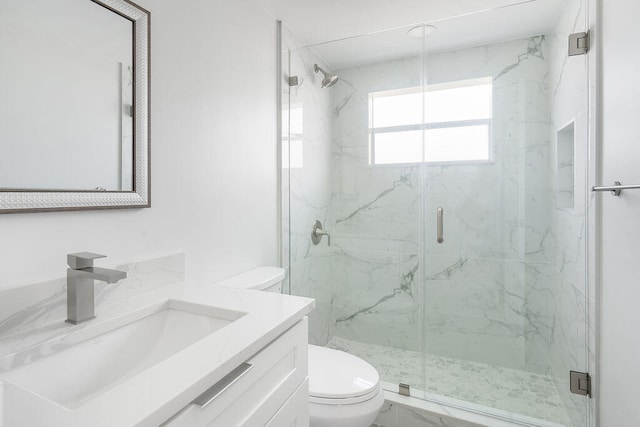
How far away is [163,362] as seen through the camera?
2.23ft

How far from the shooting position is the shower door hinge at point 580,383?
1564 mm

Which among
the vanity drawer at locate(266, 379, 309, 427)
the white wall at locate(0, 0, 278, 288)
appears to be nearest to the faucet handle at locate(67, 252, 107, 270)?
the white wall at locate(0, 0, 278, 288)

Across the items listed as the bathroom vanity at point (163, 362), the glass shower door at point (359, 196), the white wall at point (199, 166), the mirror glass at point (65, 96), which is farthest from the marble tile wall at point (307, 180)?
the mirror glass at point (65, 96)

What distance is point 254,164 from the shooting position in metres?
1.81

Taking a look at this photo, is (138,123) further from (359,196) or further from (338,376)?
(359,196)

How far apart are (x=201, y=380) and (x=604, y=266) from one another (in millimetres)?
1655

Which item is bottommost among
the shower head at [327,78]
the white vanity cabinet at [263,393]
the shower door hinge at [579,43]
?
the white vanity cabinet at [263,393]

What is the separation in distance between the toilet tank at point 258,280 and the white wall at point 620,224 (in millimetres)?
1387

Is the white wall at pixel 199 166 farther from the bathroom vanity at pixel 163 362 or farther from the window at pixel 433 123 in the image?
the window at pixel 433 123

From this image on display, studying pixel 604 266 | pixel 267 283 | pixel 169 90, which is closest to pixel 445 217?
pixel 604 266

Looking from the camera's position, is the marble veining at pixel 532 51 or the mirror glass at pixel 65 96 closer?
the mirror glass at pixel 65 96

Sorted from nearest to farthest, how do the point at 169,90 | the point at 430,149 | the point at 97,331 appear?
the point at 97,331, the point at 169,90, the point at 430,149

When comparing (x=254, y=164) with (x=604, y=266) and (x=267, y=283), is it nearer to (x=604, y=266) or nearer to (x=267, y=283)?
(x=267, y=283)

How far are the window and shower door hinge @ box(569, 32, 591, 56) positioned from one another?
388mm
